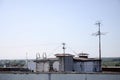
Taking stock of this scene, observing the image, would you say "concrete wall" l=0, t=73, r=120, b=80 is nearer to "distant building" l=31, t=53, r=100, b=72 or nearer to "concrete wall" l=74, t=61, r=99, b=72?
"distant building" l=31, t=53, r=100, b=72

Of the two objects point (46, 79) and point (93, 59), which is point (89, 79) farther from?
point (93, 59)

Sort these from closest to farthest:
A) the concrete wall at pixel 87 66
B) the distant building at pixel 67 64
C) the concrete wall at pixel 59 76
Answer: the concrete wall at pixel 59 76, the distant building at pixel 67 64, the concrete wall at pixel 87 66

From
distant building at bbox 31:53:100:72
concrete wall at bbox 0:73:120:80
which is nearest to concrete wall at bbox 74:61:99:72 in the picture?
distant building at bbox 31:53:100:72

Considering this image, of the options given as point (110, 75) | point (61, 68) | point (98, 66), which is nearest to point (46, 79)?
point (110, 75)

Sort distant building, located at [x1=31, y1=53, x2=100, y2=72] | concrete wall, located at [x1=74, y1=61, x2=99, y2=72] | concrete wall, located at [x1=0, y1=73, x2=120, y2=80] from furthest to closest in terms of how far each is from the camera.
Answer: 1. concrete wall, located at [x1=74, y1=61, x2=99, y2=72]
2. distant building, located at [x1=31, y1=53, x2=100, y2=72]
3. concrete wall, located at [x1=0, y1=73, x2=120, y2=80]

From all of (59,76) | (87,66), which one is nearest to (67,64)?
(87,66)

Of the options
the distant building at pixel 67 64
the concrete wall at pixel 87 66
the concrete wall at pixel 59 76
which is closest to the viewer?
the concrete wall at pixel 59 76

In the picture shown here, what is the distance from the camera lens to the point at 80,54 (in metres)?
59.1

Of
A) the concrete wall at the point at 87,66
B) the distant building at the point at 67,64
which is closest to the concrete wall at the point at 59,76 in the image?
the distant building at the point at 67,64

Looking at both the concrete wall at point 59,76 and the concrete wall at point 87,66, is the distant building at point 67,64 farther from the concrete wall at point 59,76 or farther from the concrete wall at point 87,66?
the concrete wall at point 59,76

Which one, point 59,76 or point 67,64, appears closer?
point 59,76

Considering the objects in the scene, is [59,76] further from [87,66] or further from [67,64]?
[87,66]

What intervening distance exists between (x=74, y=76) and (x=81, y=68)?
20944 mm

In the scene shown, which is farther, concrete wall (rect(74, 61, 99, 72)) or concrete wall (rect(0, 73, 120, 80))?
concrete wall (rect(74, 61, 99, 72))
